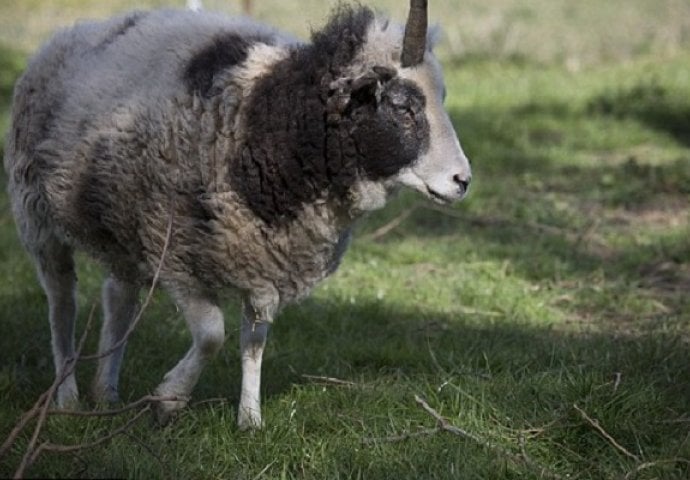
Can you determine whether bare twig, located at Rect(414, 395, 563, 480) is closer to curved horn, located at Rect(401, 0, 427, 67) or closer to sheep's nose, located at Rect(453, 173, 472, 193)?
sheep's nose, located at Rect(453, 173, 472, 193)

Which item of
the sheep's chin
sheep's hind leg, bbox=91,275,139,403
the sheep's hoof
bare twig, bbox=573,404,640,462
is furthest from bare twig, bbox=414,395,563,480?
sheep's hind leg, bbox=91,275,139,403

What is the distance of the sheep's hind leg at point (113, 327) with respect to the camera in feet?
18.2

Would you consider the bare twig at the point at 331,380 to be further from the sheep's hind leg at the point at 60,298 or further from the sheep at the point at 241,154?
the sheep's hind leg at the point at 60,298

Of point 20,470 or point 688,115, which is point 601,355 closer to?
point 20,470

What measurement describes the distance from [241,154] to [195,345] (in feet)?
2.56

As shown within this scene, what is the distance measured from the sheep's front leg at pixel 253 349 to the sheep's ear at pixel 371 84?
0.83m

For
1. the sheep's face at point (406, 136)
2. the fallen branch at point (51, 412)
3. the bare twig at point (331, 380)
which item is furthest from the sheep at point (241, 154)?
the fallen branch at point (51, 412)

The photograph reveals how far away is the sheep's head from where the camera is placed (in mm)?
4617

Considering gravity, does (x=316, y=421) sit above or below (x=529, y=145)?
above

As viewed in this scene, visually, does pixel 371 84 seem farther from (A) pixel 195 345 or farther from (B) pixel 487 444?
(B) pixel 487 444

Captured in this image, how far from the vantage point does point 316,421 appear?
16.4 ft

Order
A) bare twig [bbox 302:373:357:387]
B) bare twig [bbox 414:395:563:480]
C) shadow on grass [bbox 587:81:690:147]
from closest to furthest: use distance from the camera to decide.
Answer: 1. bare twig [bbox 414:395:563:480]
2. bare twig [bbox 302:373:357:387]
3. shadow on grass [bbox 587:81:690:147]

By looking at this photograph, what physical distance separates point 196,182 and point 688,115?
845cm

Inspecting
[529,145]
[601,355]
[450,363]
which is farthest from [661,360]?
[529,145]
